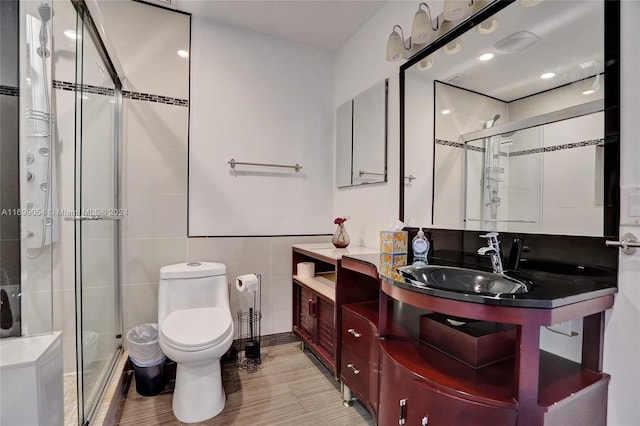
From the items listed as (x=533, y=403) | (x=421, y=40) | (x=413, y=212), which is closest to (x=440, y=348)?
(x=533, y=403)

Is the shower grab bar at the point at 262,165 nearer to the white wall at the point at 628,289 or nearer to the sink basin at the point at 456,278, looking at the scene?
the sink basin at the point at 456,278

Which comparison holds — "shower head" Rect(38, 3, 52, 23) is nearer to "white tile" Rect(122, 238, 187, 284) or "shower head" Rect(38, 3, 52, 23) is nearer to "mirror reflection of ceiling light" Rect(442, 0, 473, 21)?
"white tile" Rect(122, 238, 187, 284)

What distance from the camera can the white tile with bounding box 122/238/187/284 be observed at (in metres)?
2.15

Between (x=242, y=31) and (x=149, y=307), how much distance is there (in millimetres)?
2250

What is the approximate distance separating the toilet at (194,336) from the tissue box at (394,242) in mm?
1015

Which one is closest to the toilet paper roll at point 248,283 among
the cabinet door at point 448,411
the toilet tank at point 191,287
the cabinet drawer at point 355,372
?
the toilet tank at point 191,287

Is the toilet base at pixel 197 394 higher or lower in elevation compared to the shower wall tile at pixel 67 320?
lower

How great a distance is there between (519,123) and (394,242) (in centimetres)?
83

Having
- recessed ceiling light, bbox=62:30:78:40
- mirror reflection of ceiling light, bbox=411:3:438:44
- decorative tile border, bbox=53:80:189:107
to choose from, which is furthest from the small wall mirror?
recessed ceiling light, bbox=62:30:78:40

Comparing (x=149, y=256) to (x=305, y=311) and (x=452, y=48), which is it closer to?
(x=305, y=311)

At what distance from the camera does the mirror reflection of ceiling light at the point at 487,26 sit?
145 cm

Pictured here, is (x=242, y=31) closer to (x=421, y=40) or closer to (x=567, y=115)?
(x=421, y=40)

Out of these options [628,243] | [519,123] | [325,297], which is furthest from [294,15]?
[628,243]

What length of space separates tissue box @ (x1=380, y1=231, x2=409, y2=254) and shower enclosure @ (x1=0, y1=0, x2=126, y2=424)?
1514mm
